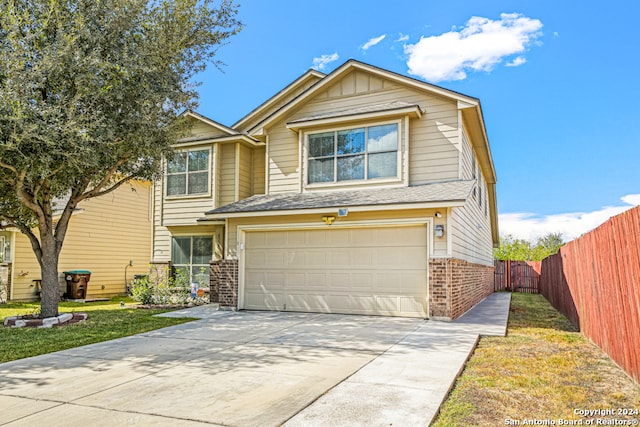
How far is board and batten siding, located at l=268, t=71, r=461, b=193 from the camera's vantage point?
11617 mm

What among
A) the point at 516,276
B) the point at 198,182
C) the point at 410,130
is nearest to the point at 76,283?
the point at 198,182

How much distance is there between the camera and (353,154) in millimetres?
12273

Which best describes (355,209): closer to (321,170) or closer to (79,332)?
(321,170)

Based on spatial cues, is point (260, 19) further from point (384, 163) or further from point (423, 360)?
point (423, 360)

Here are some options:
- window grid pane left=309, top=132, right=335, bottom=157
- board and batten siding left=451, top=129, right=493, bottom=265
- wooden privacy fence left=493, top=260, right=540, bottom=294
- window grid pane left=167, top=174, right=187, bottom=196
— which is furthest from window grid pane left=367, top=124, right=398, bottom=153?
wooden privacy fence left=493, top=260, right=540, bottom=294

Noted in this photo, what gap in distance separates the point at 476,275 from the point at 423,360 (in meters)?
9.06

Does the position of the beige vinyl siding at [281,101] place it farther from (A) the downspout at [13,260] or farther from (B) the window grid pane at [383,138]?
(A) the downspout at [13,260]

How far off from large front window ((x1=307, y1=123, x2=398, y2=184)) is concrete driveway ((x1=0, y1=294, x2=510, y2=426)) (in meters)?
4.54

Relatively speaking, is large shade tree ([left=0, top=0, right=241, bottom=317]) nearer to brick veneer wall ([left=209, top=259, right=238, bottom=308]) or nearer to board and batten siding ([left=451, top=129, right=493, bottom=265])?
brick veneer wall ([left=209, top=259, right=238, bottom=308])

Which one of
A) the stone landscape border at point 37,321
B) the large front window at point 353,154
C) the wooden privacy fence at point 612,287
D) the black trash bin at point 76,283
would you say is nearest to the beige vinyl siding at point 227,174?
the large front window at point 353,154

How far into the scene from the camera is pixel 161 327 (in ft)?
31.1

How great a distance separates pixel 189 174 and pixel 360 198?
6.46m

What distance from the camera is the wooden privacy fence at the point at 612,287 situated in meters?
5.21

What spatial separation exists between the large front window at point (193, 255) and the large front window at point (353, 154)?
421 cm
